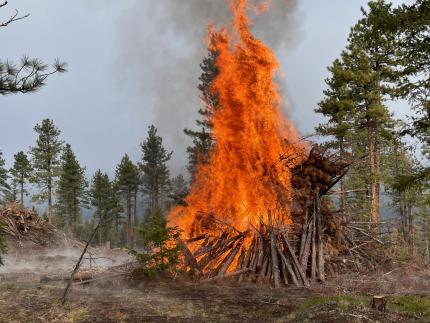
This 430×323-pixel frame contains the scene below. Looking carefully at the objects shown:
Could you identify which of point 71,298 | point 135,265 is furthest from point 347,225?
point 71,298

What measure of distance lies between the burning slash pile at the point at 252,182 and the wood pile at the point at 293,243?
3cm

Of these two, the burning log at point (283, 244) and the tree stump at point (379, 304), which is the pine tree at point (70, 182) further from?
the tree stump at point (379, 304)

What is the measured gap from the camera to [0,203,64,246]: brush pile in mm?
22125

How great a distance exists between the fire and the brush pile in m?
13.2

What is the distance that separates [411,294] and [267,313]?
3.93 m

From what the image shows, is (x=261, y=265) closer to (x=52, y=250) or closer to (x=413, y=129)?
(x=413, y=129)

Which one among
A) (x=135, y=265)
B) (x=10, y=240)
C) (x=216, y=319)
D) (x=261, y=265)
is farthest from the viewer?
(x=10, y=240)

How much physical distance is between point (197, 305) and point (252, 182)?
544 cm

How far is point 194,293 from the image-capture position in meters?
10.0

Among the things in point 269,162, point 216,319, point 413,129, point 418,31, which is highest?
point 418,31

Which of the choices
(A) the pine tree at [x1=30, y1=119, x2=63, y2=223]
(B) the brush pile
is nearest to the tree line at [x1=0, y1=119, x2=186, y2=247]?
(A) the pine tree at [x1=30, y1=119, x2=63, y2=223]

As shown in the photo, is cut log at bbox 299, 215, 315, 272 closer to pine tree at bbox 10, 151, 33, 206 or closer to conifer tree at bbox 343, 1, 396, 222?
conifer tree at bbox 343, 1, 396, 222

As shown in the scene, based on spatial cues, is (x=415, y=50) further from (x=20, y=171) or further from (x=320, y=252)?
(x=20, y=171)

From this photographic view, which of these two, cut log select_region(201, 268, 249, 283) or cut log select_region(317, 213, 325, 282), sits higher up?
cut log select_region(317, 213, 325, 282)
